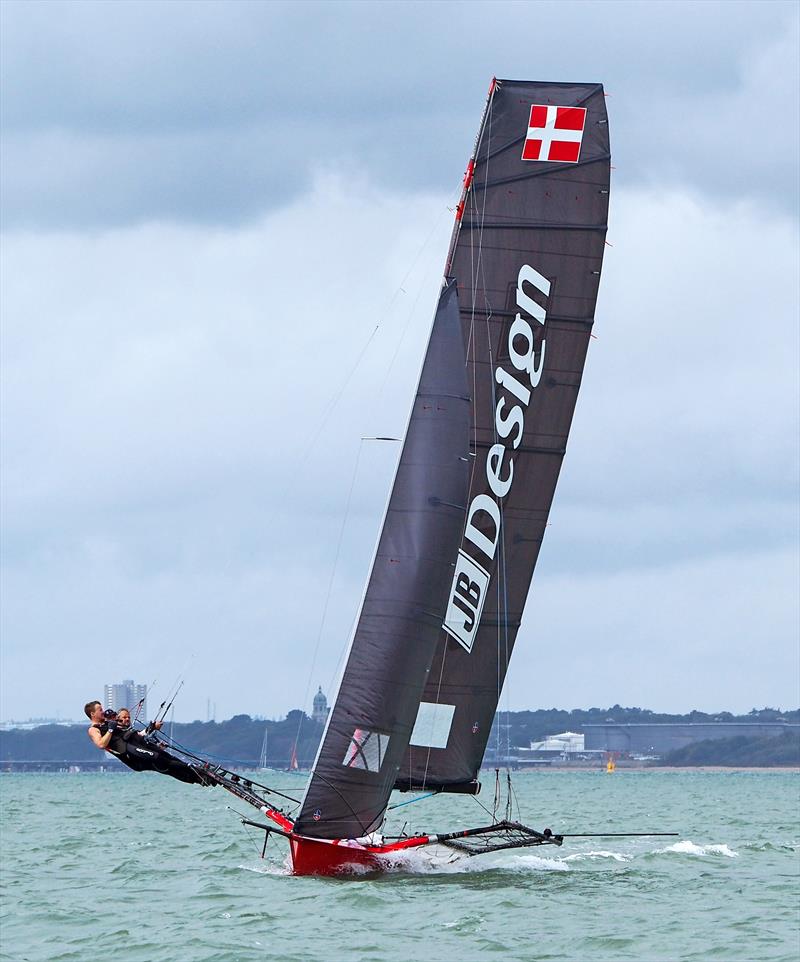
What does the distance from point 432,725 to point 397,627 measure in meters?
2.87

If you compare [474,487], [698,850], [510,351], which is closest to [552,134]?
[510,351]

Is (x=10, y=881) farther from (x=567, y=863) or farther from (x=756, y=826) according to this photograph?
(x=756, y=826)

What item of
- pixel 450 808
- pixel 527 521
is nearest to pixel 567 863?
pixel 527 521

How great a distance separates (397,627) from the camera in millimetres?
24078

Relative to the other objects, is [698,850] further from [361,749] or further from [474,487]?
[361,749]

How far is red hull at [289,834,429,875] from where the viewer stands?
952 inches

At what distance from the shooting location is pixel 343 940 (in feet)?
68.1

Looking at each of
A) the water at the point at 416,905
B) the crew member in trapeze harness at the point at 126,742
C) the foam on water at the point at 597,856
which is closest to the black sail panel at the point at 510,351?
the water at the point at 416,905

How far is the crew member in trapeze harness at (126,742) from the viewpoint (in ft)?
71.8

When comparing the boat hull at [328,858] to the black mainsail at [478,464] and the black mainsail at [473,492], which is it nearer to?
the black mainsail at [473,492]

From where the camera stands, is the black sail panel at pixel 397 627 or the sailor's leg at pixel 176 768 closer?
the sailor's leg at pixel 176 768

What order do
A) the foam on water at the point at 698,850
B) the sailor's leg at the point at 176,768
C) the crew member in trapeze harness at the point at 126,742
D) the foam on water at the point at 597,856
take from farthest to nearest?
the foam on water at the point at 698,850
the foam on water at the point at 597,856
the sailor's leg at the point at 176,768
the crew member in trapeze harness at the point at 126,742

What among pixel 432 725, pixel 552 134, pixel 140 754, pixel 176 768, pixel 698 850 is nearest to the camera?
pixel 140 754

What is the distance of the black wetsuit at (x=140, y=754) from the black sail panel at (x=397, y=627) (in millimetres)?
2101
